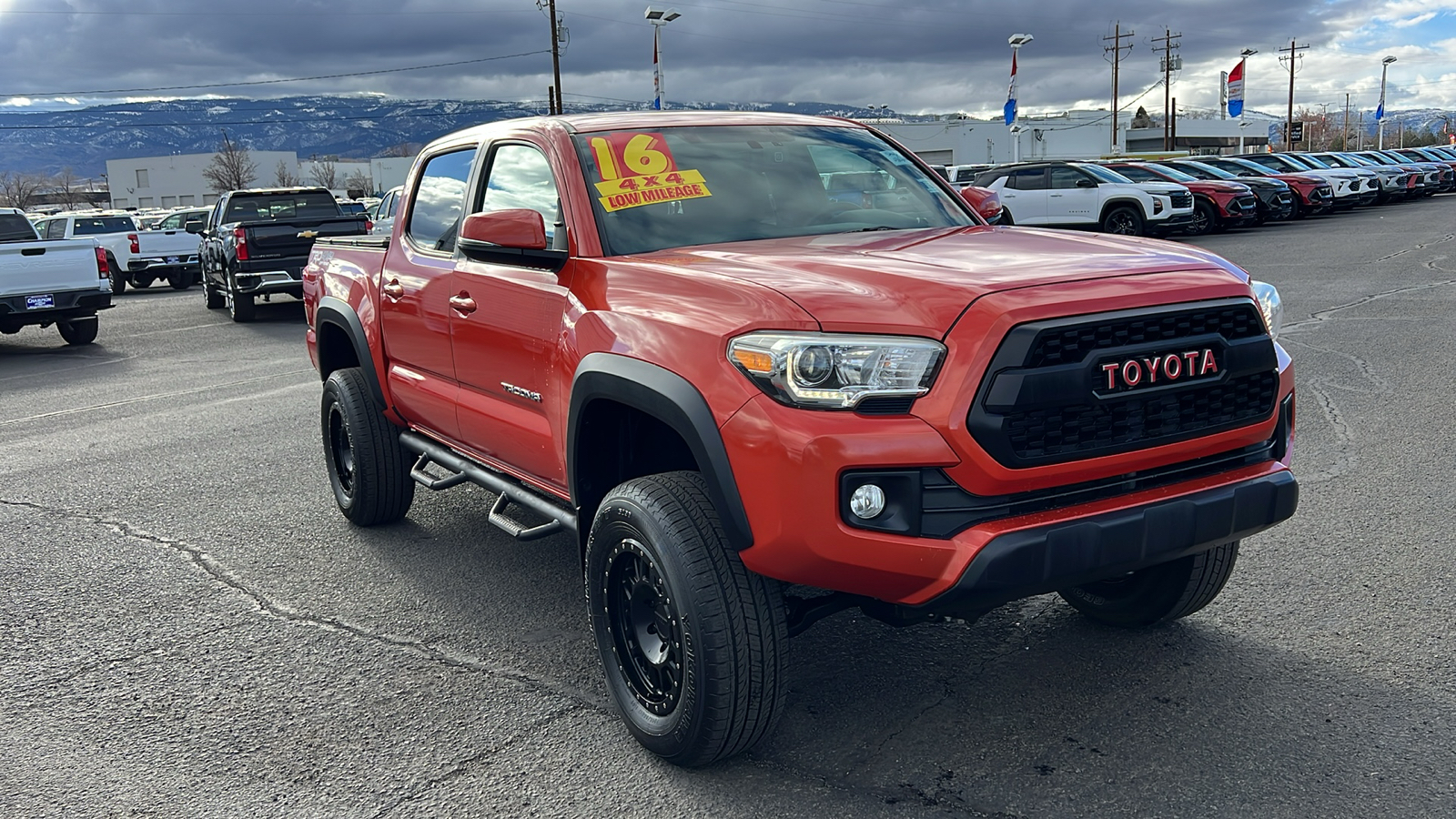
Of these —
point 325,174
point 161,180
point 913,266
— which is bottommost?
point 913,266

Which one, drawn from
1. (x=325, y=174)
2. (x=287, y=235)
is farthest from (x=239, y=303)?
(x=325, y=174)

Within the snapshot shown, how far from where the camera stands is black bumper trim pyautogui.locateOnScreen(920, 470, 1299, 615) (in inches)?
112

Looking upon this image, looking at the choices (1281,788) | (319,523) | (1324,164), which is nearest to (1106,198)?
(1324,164)

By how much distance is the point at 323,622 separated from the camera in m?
4.72

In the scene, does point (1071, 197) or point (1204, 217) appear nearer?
point (1071, 197)

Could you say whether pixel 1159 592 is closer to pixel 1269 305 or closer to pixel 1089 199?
pixel 1269 305

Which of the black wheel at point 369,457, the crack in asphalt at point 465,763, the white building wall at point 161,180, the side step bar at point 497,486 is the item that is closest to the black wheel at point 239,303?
the black wheel at point 369,457

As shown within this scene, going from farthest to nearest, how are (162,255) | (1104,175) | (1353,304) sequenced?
1. (162,255)
2. (1104,175)
3. (1353,304)

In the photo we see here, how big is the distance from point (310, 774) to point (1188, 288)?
2.79 meters

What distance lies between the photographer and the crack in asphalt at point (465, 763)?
3.29 metres

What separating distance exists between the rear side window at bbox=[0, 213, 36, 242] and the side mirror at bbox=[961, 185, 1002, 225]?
1398cm

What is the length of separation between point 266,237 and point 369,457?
497 inches

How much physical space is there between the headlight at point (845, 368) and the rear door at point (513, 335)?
1.07m

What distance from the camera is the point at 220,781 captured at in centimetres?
346
